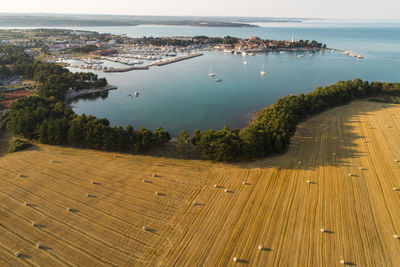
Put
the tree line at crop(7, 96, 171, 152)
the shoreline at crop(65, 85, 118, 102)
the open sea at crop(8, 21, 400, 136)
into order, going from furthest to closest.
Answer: the shoreline at crop(65, 85, 118, 102) < the open sea at crop(8, 21, 400, 136) < the tree line at crop(7, 96, 171, 152)

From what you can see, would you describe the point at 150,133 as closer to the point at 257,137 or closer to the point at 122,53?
the point at 257,137

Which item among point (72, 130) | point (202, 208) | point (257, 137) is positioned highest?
point (257, 137)

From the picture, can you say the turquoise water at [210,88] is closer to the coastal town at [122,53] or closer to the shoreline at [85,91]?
the shoreline at [85,91]

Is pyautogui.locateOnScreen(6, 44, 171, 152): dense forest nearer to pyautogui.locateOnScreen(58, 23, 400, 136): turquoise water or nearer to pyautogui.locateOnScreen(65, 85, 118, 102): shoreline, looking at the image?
pyautogui.locateOnScreen(58, 23, 400, 136): turquoise water

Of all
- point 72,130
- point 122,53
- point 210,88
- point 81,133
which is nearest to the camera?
point 72,130

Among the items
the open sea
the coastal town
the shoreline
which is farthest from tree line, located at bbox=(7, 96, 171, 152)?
the shoreline

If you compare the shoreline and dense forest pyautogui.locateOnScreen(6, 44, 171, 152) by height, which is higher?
the shoreline

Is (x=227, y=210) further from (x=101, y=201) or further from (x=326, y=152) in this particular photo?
(x=326, y=152)

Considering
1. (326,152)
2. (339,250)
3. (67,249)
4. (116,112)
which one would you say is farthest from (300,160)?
(116,112)

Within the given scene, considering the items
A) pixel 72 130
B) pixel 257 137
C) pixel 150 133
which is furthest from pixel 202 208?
pixel 72 130
